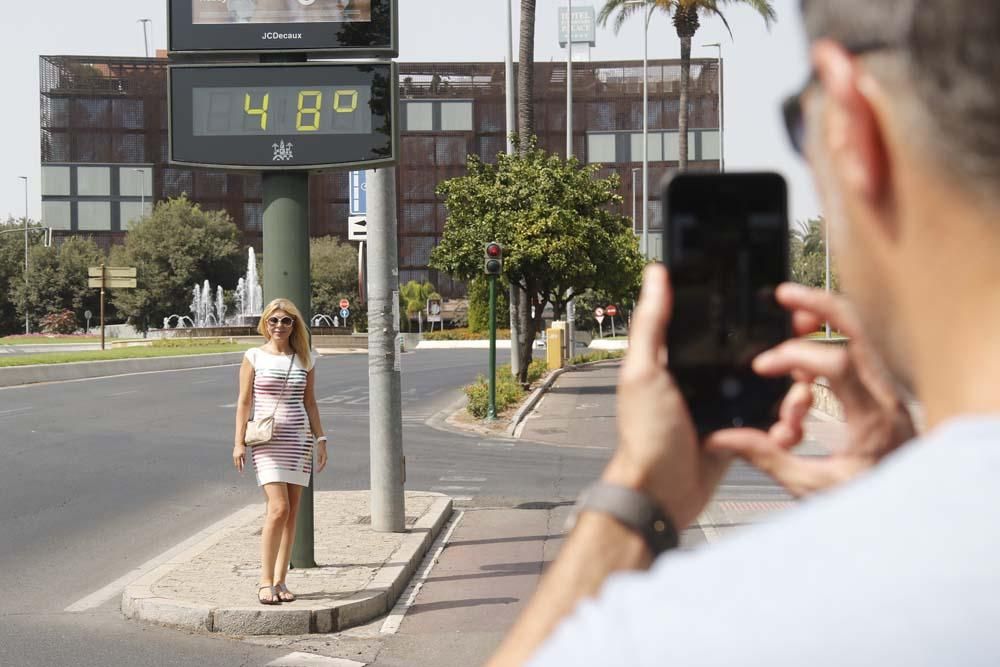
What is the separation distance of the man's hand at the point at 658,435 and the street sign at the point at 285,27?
8317mm

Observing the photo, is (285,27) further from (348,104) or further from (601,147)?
(601,147)

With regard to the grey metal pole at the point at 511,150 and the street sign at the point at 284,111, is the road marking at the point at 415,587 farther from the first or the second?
the grey metal pole at the point at 511,150

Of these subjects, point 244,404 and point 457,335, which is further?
point 457,335

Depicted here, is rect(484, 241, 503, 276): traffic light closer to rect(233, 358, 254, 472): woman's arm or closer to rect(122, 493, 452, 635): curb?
rect(122, 493, 452, 635): curb

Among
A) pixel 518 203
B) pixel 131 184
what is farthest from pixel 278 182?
pixel 131 184

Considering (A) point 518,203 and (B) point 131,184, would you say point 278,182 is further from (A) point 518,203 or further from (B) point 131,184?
(B) point 131,184

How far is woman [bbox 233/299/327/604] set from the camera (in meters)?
8.02

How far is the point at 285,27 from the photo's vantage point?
9.14 metres

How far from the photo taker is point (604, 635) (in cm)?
83

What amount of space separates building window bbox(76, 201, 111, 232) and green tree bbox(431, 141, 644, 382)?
71611 millimetres

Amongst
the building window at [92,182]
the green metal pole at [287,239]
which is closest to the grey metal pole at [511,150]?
the green metal pole at [287,239]

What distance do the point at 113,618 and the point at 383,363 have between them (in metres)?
3.73

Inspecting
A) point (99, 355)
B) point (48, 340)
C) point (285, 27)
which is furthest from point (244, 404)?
point (48, 340)

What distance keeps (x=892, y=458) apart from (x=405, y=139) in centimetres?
9421
